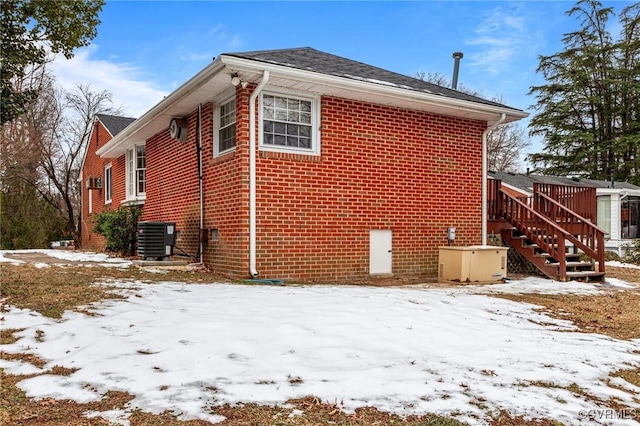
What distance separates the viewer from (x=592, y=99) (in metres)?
30.9

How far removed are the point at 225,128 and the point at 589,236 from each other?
8041 mm

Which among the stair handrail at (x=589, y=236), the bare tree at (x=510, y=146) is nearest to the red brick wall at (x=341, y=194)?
the stair handrail at (x=589, y=236)

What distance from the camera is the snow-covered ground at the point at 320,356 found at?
2939 millimetres

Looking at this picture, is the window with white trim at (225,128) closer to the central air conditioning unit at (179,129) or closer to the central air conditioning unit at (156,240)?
the central air conditioning unit at (179,129)

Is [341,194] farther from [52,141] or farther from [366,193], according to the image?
[52,141]

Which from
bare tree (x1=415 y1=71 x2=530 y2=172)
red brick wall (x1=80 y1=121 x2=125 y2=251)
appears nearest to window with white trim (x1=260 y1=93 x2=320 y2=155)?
red brick wall (x1=80 y1=121 x2=125 y2=251)

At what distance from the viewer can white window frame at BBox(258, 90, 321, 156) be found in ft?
26.1

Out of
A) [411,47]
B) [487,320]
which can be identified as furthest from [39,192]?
[487,320]

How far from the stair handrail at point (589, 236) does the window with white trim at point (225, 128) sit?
6796 mm

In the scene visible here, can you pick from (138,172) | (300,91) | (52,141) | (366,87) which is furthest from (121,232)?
(52,141)

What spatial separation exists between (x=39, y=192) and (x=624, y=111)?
34.8 metres

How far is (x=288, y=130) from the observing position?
8.27 m

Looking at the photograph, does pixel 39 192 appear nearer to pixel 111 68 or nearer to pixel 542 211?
pixel 111 68

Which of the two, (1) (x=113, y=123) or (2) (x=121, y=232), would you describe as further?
(1) (x=113, y=123)
